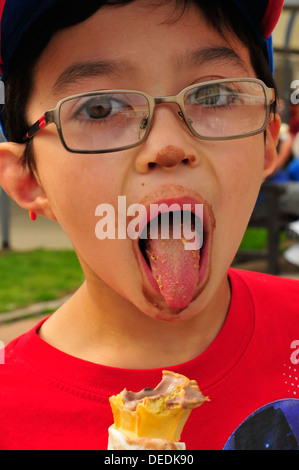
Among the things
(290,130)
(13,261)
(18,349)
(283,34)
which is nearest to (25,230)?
(13,261)

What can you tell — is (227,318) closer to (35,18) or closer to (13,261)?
(35,18)

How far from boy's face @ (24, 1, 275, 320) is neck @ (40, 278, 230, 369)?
196 mm

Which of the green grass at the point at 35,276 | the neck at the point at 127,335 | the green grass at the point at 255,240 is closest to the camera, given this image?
the neck at the point at 127,335

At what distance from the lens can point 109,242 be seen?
138cm

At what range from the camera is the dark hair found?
139 cm

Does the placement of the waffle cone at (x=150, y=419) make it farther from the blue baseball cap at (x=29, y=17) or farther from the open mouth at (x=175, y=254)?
the blue baseball cap at (x=29, y=17)

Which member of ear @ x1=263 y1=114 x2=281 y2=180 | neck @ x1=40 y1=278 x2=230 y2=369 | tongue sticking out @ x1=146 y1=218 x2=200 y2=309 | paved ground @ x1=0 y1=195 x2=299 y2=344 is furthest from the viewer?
paved ground @ x1=0 y1=195 x2=299 y2=344

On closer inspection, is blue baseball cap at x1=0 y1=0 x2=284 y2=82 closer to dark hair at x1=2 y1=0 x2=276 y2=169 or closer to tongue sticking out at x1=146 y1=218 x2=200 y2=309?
dark hair at x1=2 y1=0 x2=276 y2=169

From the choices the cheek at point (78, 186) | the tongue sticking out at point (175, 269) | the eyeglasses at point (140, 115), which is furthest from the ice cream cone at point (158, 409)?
the eyeglasses at point (140, 115)

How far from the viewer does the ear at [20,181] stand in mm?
1622

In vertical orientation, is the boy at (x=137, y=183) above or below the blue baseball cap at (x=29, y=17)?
below

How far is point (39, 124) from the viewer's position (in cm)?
148

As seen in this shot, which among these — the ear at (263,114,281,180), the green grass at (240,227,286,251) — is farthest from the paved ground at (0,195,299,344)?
the ear at (263,114,281,180)

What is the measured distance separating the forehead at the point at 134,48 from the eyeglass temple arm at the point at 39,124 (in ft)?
0.20
